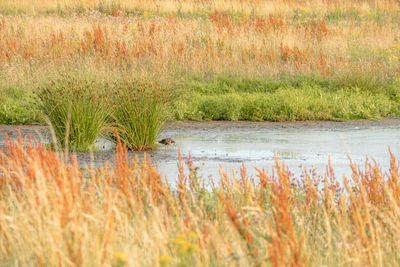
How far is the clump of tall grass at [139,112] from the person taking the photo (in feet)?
34.3

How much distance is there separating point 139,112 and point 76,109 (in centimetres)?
94

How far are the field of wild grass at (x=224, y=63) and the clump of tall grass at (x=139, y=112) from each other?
1.53 feet

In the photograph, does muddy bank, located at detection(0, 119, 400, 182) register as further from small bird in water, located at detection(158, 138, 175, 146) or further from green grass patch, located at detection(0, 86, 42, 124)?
green grass patch, located at detection(0, 86, 42, 124)

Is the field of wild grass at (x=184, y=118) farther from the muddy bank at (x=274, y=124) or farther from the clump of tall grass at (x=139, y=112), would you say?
the muddy bank at (x=274, y=124)

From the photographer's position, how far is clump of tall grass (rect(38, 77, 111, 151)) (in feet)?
32.9

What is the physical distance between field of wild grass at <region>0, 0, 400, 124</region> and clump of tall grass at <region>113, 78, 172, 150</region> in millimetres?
465

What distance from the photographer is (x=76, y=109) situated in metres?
10.1

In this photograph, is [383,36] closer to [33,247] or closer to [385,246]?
[385,246]

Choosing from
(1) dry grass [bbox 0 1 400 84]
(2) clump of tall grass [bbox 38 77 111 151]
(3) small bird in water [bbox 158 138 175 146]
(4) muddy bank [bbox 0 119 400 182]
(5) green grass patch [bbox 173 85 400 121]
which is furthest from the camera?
(1) dry grass [bbox 0 1 400 84]

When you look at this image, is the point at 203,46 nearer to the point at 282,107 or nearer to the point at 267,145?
the point at 282,107

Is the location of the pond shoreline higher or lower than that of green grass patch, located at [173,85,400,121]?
lower

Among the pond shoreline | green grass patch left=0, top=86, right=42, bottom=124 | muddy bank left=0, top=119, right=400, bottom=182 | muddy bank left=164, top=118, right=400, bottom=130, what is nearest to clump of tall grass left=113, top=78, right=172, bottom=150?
muddy bank left=0, top=119, right=400, bottom=182

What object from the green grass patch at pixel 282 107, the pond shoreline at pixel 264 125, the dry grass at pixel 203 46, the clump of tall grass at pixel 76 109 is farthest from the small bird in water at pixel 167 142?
the dry grass at pixel 203 46

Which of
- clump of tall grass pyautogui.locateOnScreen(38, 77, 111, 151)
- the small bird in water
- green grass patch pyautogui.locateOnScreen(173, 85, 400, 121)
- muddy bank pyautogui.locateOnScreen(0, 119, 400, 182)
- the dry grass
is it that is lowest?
muddy bank pyautogui.locateOnScreen(0, 119, 400, 182)
